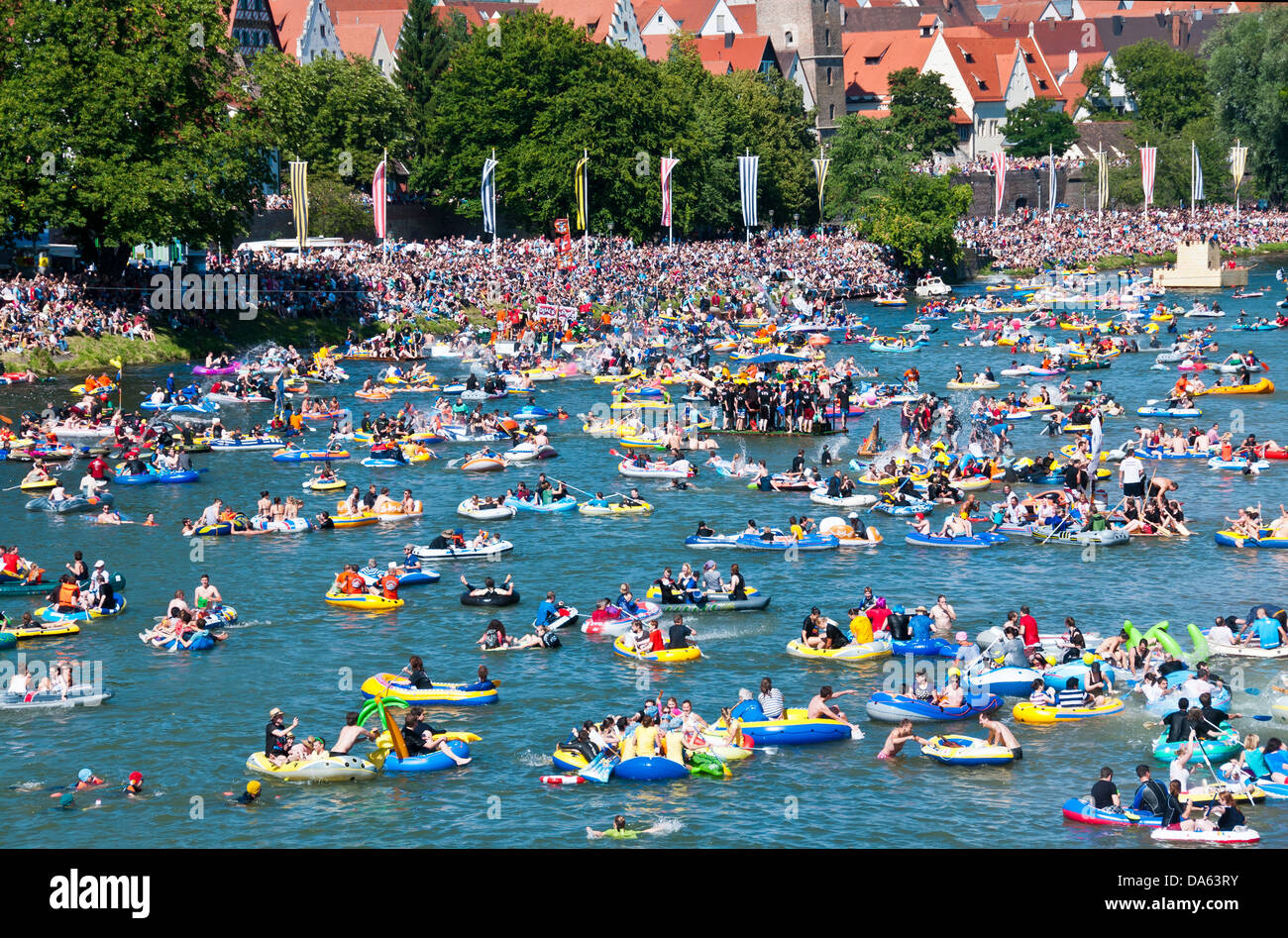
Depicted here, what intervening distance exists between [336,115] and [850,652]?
95162 mm

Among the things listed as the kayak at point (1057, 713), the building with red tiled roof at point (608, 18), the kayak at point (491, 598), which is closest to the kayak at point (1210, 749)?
the kayak at point (1057, 713)

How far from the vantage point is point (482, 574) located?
4809cm

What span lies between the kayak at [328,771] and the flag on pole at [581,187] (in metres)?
89.3

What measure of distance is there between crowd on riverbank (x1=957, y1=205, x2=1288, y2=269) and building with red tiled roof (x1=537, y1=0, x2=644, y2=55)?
141ft

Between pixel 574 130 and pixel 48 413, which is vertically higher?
pixel 574 130

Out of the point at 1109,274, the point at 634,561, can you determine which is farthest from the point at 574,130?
the point at 634,561

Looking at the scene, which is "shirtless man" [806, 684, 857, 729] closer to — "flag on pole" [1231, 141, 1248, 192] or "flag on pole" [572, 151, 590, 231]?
"flag on pole" [572, 151, 590, 231]

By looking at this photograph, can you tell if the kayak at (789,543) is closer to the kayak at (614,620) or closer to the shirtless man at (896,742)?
the kayak at (614,620)

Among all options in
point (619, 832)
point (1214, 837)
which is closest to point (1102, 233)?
point (1214, 837)

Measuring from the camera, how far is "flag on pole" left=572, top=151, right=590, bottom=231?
11800cm
